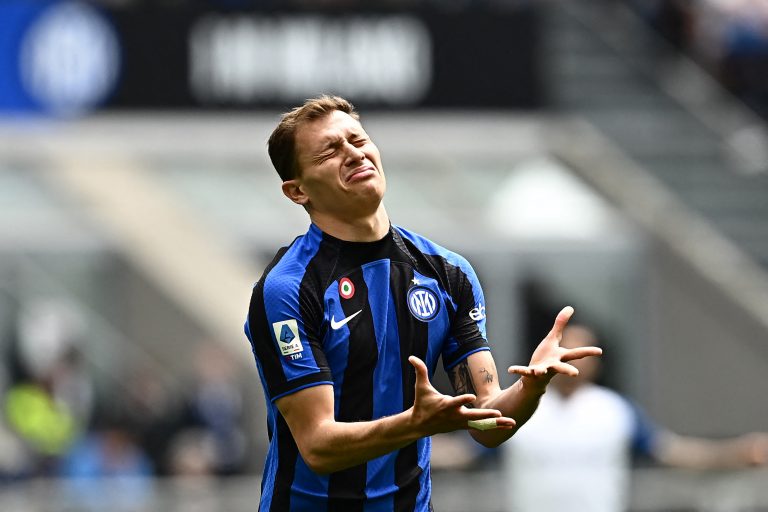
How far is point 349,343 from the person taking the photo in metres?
4.93

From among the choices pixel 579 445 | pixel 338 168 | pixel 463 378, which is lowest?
pixel 579 445

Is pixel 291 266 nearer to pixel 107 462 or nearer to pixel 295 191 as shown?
pixel 295 191

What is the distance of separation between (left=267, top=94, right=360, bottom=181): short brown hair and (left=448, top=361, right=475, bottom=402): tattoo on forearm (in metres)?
0.74

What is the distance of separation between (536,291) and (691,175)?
7.13 feet

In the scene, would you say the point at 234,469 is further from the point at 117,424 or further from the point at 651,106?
the point at 651,106

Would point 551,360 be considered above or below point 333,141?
below

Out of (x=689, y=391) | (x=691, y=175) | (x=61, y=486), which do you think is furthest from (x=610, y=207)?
(x=61, y=486)

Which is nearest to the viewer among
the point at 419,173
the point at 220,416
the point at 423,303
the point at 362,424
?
the point at 362,424

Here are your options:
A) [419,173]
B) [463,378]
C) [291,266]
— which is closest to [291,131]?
[291,266]

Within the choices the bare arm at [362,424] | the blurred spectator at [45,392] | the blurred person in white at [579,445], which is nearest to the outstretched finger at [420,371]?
the bare arm at [362,424]

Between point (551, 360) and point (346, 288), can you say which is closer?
point (551, 360)

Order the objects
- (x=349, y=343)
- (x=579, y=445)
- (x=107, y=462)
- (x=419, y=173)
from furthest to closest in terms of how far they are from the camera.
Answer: (x=419, y=173), (x=107, y=462), (x=579, y=445), (x=349, y=343)

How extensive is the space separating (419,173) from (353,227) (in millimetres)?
14462

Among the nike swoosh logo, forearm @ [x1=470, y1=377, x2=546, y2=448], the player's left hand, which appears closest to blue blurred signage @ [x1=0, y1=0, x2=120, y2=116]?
the nike swoosh logo
